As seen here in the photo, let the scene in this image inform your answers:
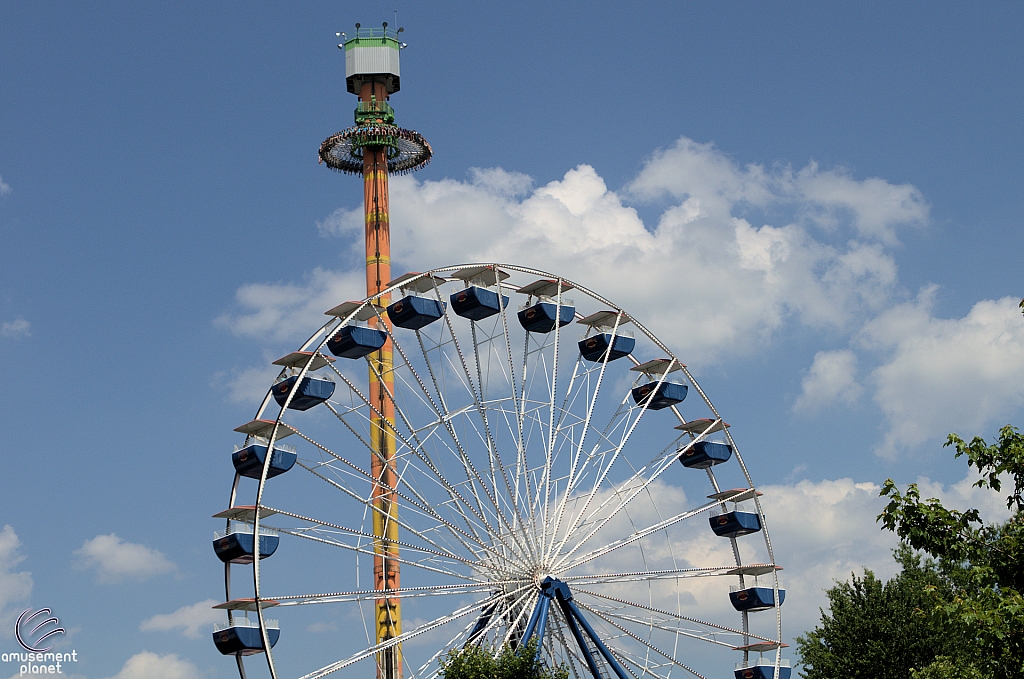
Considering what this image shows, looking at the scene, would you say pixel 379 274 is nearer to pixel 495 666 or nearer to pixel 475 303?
pixel 475 303

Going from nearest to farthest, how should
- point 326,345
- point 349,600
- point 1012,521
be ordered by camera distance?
point 1012,521 → point 349,600 → point 326,345

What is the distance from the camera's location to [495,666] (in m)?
34.8

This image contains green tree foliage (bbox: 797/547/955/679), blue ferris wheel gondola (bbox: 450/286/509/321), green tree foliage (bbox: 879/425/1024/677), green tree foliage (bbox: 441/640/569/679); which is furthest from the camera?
green tree foliage (bbox: 797/547/955/679)

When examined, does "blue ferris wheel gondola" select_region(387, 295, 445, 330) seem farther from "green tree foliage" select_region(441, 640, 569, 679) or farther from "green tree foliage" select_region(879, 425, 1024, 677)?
"green tree foliage" select_region(879, 425, 1024, 677)

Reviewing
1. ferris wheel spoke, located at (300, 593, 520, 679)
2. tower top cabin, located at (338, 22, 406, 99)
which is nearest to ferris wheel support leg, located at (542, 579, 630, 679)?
ferris wheel spoke, located at (300, 593, 520, 679)

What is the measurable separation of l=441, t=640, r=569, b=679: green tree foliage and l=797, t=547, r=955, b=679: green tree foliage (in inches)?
845

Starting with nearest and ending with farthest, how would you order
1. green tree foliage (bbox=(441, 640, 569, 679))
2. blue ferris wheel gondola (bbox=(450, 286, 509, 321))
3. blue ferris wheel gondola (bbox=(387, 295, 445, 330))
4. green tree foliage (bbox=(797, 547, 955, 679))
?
green tree foliage (bbox=(441, 640, 569, 679)) → blue ferris wheel gondola (bbox=(387, 295, 445, 330)) → blue ferris wheel gondola (bbox=(450, 286, 509, 321)) → green tree foliage (bbox=(797, 547, 955, 679))

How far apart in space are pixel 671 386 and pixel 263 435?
1467 centimetres

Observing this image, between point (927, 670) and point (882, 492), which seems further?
point (927, 670)

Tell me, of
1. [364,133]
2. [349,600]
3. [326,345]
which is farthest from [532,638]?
[364,133]

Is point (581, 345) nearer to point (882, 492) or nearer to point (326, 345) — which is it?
point (326, 345)

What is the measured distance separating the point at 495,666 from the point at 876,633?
80.6ft

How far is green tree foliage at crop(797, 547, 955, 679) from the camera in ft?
174

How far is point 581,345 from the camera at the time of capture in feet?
156
